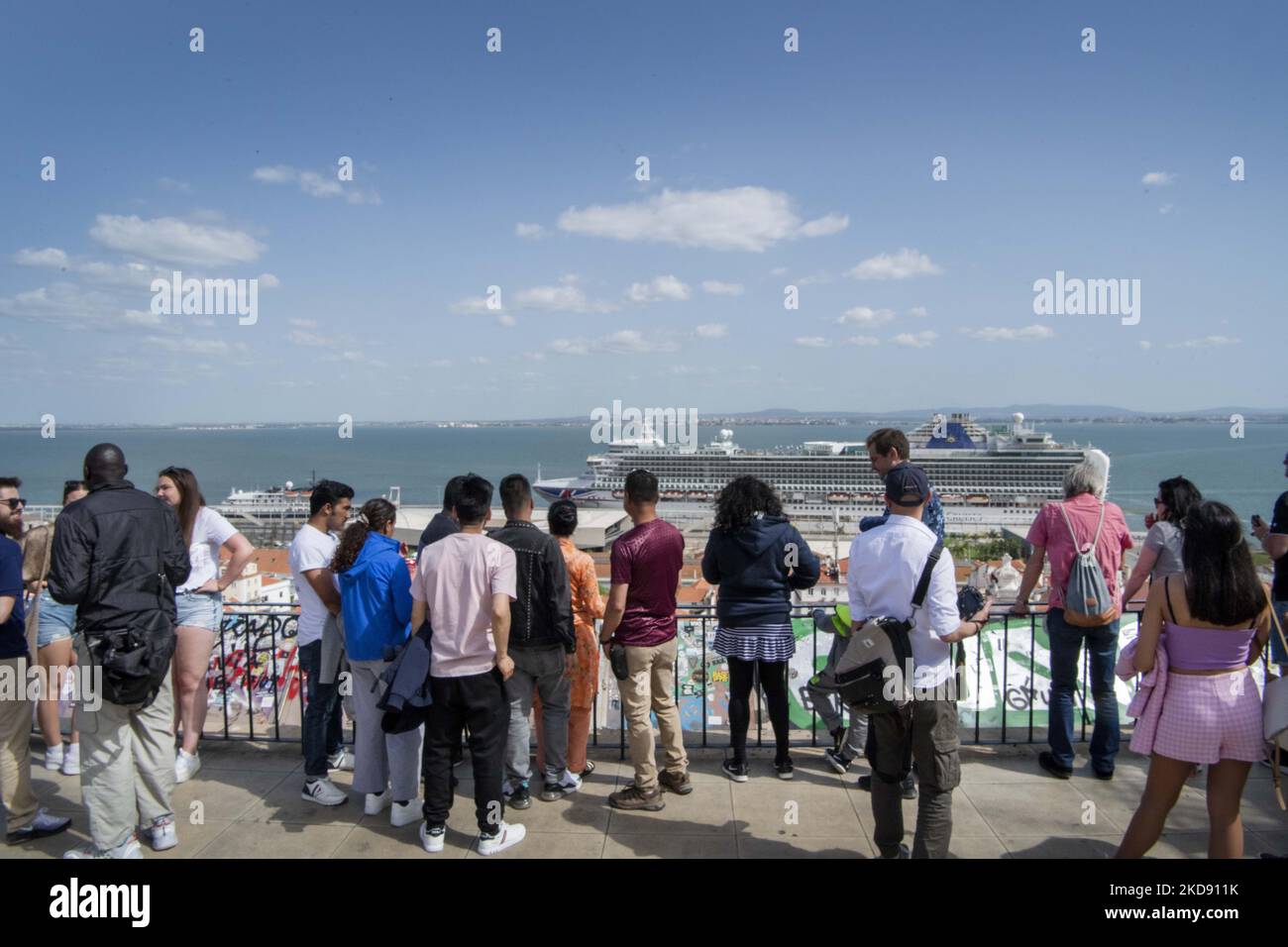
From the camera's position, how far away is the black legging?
3748 millimetres

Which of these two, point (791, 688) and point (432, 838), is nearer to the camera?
point (432, 838)

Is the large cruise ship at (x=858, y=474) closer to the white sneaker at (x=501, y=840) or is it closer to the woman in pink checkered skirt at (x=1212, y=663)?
the woman in pink checkered skirt at (x=1212, y=663)

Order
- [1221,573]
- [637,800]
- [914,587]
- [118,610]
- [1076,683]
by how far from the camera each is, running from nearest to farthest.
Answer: [1221,573] < [914,587] < [118,610] < [637,800] < [1076,683]

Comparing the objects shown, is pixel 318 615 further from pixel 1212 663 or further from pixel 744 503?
pixel 1212 663

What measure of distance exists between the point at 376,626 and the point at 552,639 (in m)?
0.85

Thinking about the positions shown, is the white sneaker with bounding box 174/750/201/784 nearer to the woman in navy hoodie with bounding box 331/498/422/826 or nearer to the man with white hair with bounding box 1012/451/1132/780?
the woman in navy hoodie with bounding box 331/498/422/826

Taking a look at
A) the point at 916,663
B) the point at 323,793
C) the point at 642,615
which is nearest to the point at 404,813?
the point at 323,793

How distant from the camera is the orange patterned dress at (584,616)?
3904 millimetres

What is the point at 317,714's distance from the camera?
12.1 feet

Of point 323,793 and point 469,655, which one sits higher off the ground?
point 469,655

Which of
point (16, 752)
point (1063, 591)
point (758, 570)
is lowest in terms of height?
point (16, 752)

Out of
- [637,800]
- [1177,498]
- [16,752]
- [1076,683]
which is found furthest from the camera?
[1076,683]

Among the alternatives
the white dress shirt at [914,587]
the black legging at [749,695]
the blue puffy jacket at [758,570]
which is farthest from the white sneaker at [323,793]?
the white dress shirt at [914,587]
